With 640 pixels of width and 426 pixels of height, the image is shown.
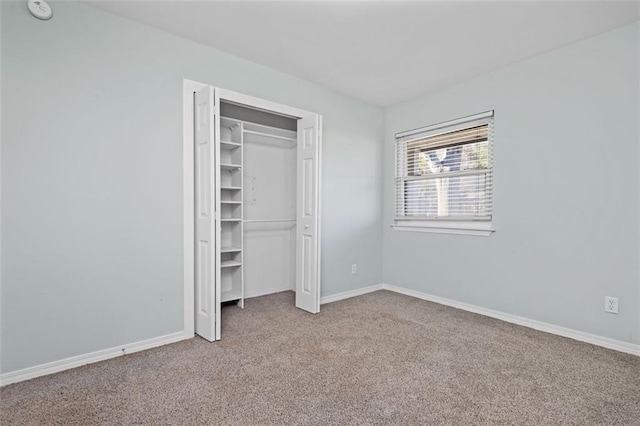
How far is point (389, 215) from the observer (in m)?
4.26

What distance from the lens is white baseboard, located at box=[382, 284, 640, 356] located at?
2449mm

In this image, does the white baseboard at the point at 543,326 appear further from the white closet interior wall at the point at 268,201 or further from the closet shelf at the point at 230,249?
the closet shelf at the point at 230,249

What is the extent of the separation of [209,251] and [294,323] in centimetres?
107

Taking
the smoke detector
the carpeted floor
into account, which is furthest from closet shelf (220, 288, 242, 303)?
the smoke detector

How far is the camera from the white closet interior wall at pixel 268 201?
388 centimetres

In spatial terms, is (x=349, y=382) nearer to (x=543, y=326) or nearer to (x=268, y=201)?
(x=543, y=326)

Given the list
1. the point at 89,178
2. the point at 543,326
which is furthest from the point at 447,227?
the point at 89,178

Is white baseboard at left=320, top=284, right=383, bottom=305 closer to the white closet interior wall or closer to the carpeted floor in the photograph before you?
the white closet interior wall

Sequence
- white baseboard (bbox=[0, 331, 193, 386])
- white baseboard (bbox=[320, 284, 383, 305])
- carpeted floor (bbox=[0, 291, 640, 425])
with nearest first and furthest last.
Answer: carpeted floor (bbox=[0, 291, 640, 425])
white baseboard (bbox=[0, 331, 193, 386])
white baseboard (bbox=[320, 284, 383, 305])

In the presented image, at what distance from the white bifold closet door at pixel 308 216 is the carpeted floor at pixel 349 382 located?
524 millimetres

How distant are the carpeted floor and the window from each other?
46.8 inches

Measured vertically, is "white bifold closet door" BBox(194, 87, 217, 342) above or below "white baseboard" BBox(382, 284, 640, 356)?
above

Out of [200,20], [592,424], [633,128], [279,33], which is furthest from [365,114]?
[592,424]

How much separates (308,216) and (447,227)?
1.57 metres
